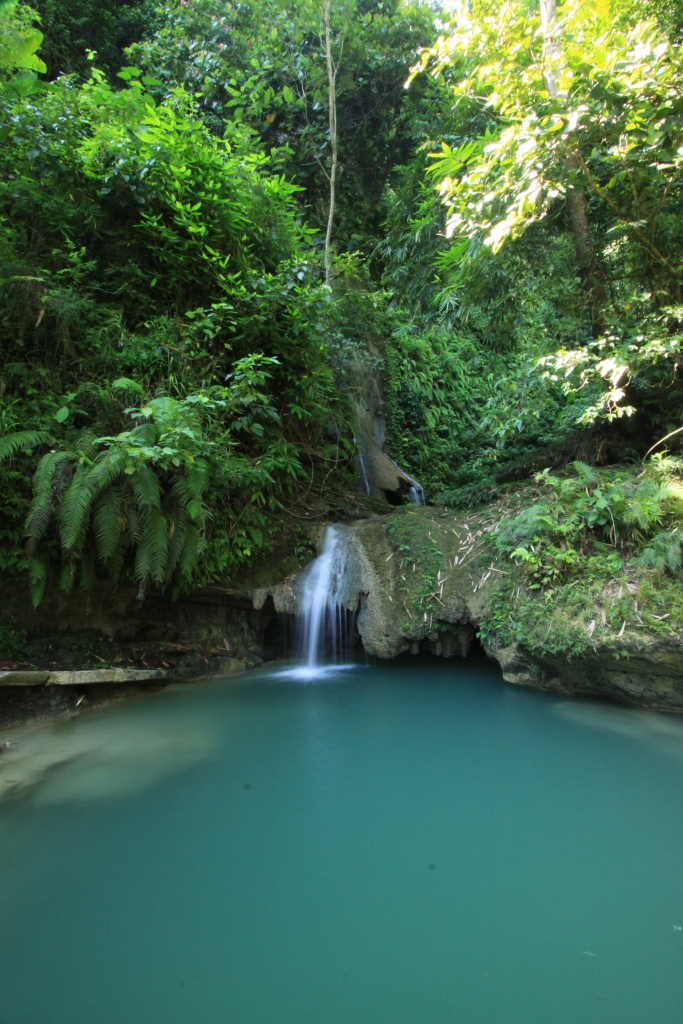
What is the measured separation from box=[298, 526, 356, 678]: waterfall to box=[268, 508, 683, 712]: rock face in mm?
118

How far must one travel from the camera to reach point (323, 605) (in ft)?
19.6

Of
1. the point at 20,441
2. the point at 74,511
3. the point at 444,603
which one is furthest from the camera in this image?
the point at 444,603

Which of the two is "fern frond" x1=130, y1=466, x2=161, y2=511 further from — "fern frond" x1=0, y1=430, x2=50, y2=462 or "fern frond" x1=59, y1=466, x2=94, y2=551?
"fern frond" x1=0, y1=430, x2=50, y2=462

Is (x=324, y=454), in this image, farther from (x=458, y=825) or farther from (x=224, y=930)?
(x=224, y=930)

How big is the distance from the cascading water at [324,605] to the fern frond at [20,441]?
2803mm

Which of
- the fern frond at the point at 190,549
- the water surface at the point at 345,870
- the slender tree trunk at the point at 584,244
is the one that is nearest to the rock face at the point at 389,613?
the water surface at the point at 345,870


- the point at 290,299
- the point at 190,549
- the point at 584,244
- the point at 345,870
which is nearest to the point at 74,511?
the point at 190,549

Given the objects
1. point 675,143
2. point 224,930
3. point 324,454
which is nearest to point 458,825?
point 224,930

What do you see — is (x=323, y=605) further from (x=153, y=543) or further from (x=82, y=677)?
(x=82, y=677)

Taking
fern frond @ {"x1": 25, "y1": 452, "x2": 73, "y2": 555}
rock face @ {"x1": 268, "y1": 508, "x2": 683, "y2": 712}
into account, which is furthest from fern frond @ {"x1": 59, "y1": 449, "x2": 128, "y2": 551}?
rock face @ {"x1": 268, "y1": 508, "x2": 683, "y2": 712}

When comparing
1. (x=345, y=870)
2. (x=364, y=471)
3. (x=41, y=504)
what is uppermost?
(x=364, y=471)

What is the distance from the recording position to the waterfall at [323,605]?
5965 mm

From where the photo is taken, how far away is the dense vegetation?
4598 millimetres

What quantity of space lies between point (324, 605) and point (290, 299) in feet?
10.8
